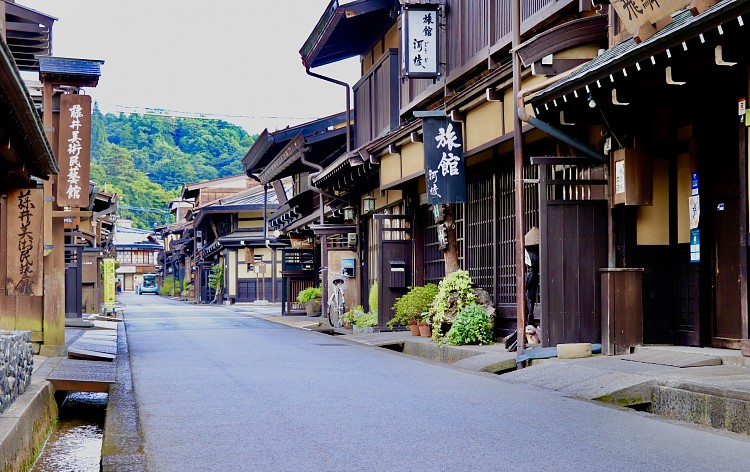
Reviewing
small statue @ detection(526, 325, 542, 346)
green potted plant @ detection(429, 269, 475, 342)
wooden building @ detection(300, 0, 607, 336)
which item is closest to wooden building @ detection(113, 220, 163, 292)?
wooden building @ detection(300, 0, 607, 336)

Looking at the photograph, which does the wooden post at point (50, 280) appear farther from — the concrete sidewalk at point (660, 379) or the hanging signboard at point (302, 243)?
the hanging signboard at point (302, 243)

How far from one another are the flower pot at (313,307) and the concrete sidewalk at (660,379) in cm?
2416

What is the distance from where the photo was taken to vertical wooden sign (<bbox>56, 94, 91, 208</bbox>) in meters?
18.2

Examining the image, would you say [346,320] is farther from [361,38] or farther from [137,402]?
[137,402]

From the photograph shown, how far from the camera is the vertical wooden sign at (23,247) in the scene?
15773 millimetres

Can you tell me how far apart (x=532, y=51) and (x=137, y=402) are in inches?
300

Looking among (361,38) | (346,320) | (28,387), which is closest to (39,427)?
(28,387)

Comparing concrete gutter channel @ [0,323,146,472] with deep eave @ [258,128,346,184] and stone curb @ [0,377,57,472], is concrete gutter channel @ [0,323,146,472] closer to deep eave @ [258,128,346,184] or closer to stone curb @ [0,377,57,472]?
stone curb @ [0,377,57,472]

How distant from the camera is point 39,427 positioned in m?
10.4

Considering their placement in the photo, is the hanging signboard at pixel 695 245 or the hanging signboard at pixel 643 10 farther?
the hanging signboard at pixel 695 245

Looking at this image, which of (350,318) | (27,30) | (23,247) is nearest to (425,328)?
(350,318)

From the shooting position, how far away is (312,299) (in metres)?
39.7

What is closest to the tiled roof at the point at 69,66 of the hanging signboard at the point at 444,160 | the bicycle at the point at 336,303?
the hanging signboard at the point at 444,160

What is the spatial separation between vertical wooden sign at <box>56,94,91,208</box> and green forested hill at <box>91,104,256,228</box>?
11962 cm
